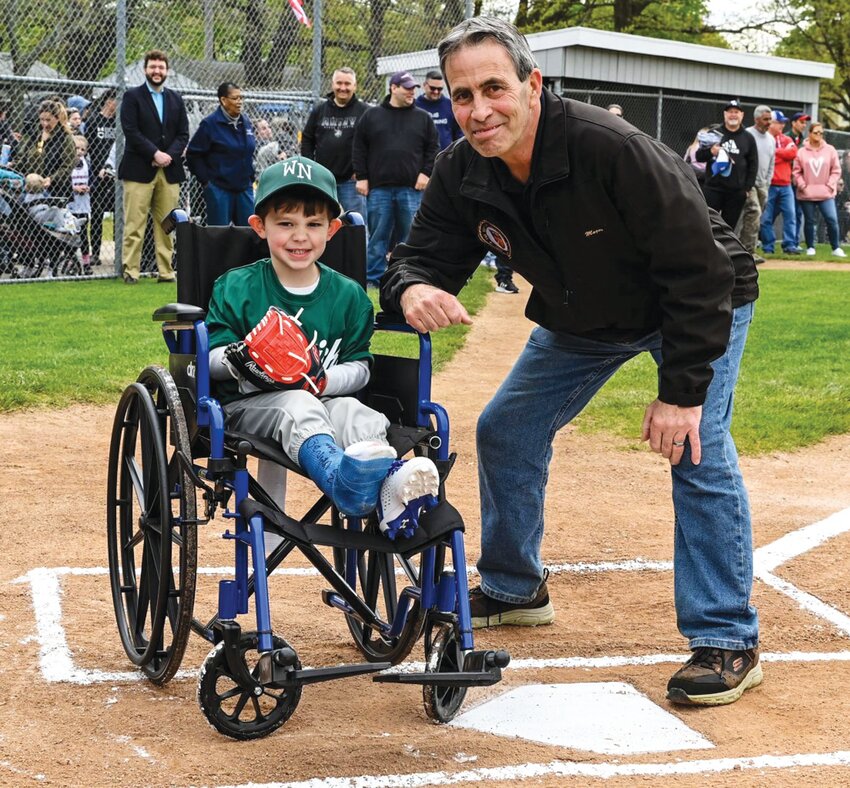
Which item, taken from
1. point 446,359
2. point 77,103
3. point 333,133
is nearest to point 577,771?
point 446,359

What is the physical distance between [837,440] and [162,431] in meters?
4.97

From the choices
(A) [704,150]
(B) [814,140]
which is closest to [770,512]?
(A) [704,150]

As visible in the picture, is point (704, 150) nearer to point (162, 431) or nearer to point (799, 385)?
point (799, 385)

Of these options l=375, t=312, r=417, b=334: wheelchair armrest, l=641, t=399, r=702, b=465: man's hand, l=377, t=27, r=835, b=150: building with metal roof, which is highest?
l=377, t=27, r=835, b=150: building with metal roof

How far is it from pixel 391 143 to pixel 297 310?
839cm

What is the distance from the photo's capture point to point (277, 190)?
3.79 metres

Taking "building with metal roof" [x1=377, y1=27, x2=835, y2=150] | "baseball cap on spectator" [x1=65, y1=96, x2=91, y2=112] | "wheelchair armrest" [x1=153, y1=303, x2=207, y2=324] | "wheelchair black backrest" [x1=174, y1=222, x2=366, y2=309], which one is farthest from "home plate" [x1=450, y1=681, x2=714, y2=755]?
"building with metal roof" [x1=377, y1=27, x2=835, y2=150]

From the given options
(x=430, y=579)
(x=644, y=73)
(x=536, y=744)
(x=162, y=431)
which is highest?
(x=644, y=73)

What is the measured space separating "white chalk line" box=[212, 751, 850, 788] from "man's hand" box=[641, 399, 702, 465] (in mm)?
831

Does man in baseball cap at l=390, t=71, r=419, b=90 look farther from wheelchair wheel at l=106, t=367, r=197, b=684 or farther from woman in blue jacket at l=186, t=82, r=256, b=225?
wheelchair wheel at l=106, t=367, r=197, b=684

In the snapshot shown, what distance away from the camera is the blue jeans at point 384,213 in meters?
12.2

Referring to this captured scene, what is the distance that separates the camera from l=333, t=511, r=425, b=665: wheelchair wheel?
354cm

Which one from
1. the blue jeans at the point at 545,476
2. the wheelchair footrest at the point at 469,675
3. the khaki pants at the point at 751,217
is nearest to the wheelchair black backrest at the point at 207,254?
the blue jeans at the point at 545,476

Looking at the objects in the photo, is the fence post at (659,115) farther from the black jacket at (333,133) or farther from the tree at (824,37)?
the tree at (824,37)
